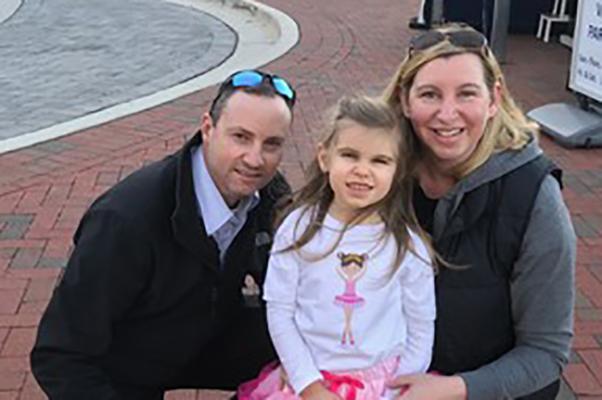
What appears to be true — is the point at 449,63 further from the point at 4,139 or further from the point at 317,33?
the point at 317,33

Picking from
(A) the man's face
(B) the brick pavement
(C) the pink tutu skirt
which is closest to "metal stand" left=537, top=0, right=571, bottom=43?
(B) the brick pavement

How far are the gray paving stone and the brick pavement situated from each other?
753mm

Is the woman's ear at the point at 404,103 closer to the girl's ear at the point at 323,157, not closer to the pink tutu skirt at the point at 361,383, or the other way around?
the girl's ear at the point at 323,157

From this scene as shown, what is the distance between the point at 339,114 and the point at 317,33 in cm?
767

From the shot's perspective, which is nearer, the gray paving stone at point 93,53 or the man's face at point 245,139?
the man's face at point 245,139

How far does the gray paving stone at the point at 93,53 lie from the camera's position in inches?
276

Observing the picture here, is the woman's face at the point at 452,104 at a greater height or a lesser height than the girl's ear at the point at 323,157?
greater

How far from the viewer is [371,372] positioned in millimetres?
2074

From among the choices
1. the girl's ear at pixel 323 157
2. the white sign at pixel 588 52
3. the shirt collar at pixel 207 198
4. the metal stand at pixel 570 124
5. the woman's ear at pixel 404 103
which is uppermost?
the woman's ear at pixel 404 103

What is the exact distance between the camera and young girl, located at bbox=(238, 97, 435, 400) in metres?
2.01

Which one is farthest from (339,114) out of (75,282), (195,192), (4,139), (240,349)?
(4,139)

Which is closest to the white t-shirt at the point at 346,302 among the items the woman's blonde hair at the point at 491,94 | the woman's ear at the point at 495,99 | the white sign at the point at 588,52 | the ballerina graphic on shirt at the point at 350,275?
the ballerina graphic on shirt at the point at 350,275

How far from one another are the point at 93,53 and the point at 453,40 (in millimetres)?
7436

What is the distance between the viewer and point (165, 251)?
2137 millimetres
